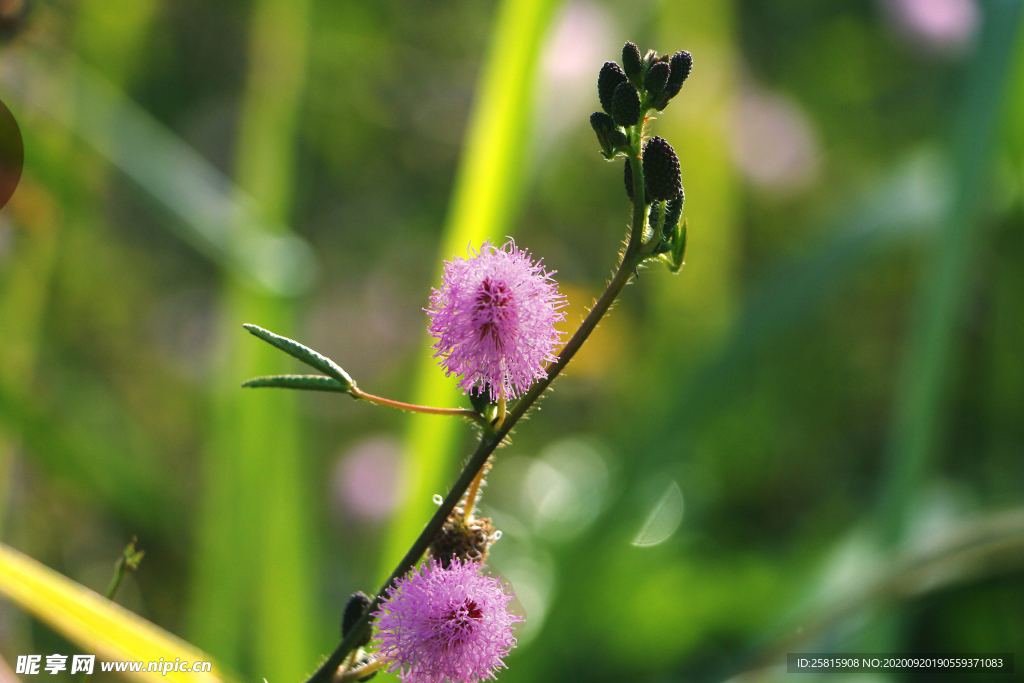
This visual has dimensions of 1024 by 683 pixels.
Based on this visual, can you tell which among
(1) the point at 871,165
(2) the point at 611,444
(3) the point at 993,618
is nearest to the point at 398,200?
(2) the point at 611,444

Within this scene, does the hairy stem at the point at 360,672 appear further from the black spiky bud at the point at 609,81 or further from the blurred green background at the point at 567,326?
the blurred green background at the point at 567,326

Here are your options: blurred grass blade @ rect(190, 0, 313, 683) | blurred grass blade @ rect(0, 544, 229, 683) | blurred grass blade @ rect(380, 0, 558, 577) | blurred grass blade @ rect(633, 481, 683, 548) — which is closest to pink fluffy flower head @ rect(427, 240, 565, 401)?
blurred grass blade @ rect(0, 544, 229, 683)

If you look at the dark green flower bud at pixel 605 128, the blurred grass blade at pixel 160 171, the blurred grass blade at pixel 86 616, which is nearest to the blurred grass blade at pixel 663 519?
the blurred grass blade at pixel 160 171

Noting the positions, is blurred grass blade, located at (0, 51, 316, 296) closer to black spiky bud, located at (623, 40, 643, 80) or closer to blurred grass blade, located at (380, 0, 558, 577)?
blurred grass blade, located at (380, 0, 558, 577)

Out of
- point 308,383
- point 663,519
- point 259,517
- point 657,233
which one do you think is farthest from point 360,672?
point 663,519

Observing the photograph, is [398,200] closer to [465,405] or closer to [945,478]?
[465,405]

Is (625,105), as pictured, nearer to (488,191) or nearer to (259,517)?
(488,191)

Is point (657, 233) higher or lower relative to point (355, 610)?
higher
